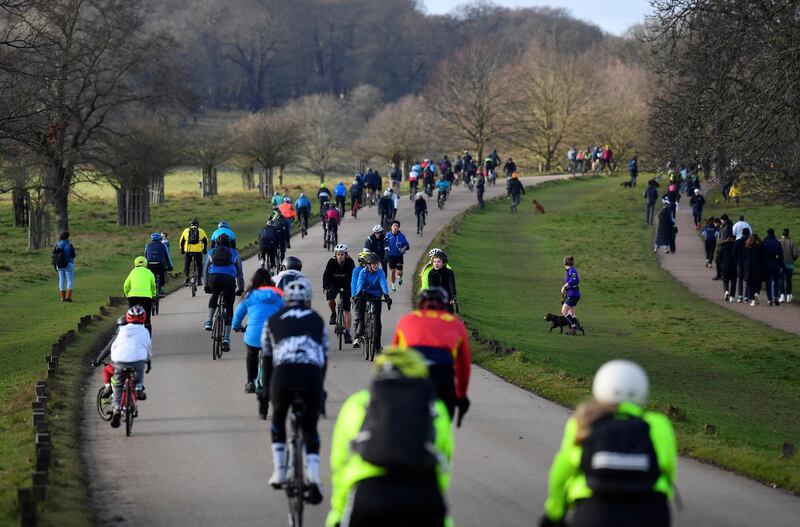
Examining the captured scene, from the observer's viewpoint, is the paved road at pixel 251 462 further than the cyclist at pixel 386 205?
No

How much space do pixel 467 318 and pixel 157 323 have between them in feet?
22.3

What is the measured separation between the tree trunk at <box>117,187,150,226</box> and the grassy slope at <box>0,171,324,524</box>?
70cm

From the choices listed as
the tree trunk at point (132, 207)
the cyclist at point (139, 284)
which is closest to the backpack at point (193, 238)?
the cyclist at point (139, 284)

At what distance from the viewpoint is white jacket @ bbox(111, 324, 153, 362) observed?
13727 millimetres

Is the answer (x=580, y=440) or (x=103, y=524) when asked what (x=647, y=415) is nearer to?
(x=580, y=440)

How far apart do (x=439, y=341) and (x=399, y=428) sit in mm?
3100

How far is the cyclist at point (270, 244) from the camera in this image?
28.3 metres

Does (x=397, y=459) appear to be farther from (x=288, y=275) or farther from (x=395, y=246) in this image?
(x=395, y=246)

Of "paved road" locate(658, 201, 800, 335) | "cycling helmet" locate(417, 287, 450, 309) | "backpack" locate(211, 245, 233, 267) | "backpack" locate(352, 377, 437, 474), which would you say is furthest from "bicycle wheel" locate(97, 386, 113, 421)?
"paved road" locate(658, 201, 800, 335)

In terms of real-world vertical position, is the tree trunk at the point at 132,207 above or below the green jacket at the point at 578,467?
below

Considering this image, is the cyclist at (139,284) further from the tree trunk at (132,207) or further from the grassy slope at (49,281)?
the tree trunk at (132,207)

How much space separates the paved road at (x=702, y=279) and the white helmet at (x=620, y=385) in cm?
2252

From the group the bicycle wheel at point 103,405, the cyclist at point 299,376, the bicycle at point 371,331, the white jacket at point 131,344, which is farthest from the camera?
the bicycle at point 371,331

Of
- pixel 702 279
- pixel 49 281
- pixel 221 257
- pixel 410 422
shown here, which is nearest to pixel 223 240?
pixel 221 257
